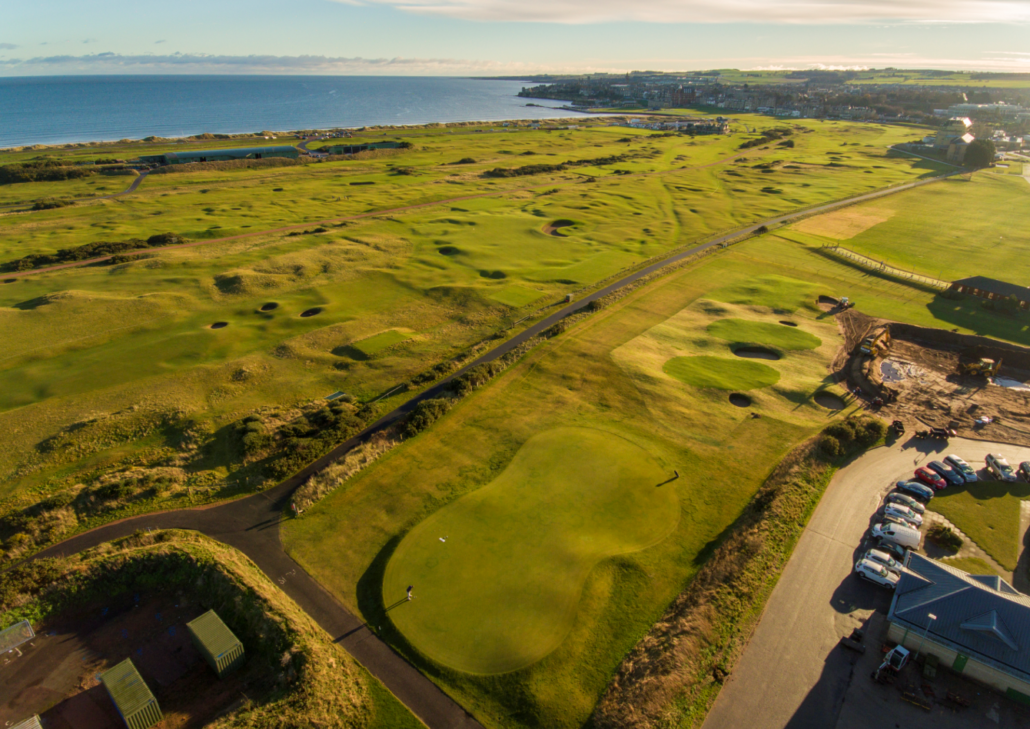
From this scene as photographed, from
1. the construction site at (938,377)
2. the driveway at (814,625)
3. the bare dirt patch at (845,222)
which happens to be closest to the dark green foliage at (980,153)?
the bare dirt patch at (845,222)

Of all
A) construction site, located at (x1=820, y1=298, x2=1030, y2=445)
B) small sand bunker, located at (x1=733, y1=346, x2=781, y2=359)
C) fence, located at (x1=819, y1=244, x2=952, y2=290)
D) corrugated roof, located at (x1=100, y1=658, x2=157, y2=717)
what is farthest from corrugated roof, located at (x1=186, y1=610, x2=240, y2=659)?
fence, located at (x1=819, y1=244, x2=952, y2=290)

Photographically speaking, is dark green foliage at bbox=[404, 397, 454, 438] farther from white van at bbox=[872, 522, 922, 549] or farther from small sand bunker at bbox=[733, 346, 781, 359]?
small sand bunker at bbox=[733, 346, 781, 359]

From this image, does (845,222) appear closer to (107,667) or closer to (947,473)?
(947,473)

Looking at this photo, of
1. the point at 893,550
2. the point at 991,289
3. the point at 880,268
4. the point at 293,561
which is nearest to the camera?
the point at 293,561

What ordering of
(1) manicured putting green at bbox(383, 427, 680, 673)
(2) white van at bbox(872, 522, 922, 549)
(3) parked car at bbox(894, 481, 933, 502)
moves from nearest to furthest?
1. (1) manicured putting green at bbox(383, 427, 680, 673)
2. (2) white van at bbox(872, 522, 922, 549)
3. (3) parked car at bbox(894, 481, 933, 502)

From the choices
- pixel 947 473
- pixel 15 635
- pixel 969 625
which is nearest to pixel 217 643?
pixel 15 635
